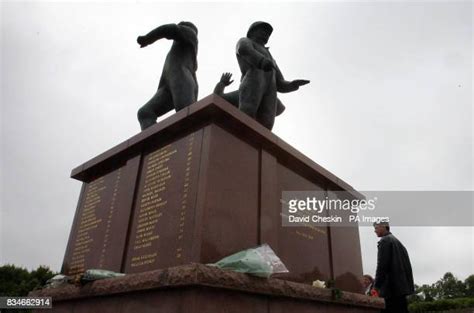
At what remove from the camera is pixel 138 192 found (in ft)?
17.7

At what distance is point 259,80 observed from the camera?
6.20m

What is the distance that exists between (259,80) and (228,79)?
1.80 ft

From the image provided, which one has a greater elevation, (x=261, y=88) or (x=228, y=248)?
(x=261, y=88)

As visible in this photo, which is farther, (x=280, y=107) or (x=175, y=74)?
(x=280, y=107)

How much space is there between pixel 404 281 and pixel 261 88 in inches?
150

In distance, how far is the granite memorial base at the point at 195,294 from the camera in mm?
3393

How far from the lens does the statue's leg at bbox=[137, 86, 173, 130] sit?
22.8 feet

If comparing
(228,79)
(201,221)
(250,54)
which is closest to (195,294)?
(201,221)

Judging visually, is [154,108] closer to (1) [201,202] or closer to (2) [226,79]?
(2) [226,79]

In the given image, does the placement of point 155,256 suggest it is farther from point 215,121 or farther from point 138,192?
point 215,121

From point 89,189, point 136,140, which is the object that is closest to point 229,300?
point 136,140

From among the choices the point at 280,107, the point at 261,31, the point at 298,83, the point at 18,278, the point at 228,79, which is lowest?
the point at 18,278

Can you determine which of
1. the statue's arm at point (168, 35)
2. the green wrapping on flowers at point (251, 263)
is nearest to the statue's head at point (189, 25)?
the statue's arm at point (168, 35)

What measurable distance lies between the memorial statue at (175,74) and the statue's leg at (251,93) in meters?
0.99
